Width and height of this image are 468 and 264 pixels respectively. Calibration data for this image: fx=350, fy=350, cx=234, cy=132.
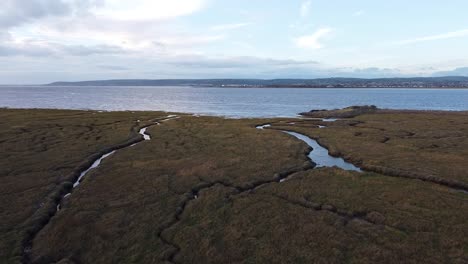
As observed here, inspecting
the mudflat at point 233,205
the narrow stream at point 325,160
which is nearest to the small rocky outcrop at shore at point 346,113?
the mudflat at point 233,205

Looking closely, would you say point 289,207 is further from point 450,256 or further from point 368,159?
point 368,159

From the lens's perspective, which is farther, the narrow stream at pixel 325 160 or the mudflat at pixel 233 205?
the narrow stream at pixel 325 160

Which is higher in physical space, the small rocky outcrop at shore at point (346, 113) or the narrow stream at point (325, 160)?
the small rocky outcrop at shore at point (346, 113)

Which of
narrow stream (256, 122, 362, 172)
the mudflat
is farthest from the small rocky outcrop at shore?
narrow stream (256, 122, 362, 172)

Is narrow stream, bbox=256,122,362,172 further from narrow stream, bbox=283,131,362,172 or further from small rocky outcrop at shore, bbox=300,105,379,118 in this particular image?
small rocky outcrop at shore, bbox=300,105,379,118

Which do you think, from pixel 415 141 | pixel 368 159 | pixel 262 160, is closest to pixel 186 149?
pixel 262 160

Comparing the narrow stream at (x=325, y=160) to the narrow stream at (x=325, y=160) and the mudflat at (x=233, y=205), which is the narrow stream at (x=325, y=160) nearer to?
the narrow stream at (x=325, y=160)

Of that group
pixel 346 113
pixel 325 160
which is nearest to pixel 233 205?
pixel 325 160

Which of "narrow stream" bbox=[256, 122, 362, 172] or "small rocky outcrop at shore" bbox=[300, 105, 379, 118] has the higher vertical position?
"small rocky outcrop at shore" bbox=[300, 105, 379, 118]

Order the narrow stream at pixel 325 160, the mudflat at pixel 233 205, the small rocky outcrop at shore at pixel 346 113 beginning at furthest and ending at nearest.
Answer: the small rocky outcrop at shore at pixel 346 113 < the narrow stream at pixel 325 160 < the mudflat at pixel 233 205
